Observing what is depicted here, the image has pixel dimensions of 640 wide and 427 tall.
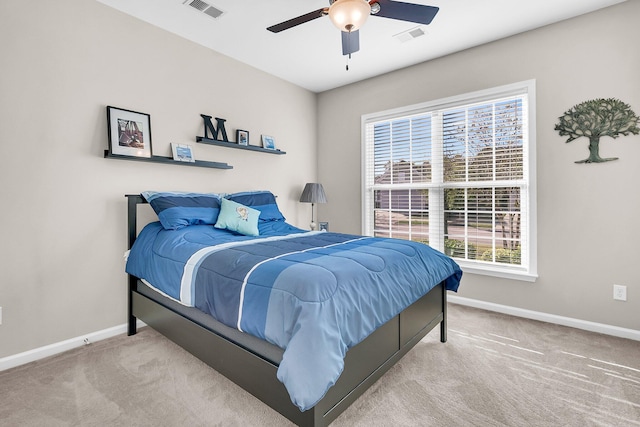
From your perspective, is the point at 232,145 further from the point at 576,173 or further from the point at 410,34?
the point at 576,173

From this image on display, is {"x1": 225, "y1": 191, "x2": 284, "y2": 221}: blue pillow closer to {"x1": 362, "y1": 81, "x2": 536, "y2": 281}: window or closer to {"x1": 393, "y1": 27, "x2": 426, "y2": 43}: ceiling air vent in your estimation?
{"x1": 362, "y1": 81, "x2": 536, "y2": 281}: window

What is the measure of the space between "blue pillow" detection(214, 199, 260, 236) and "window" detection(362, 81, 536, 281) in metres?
1.81

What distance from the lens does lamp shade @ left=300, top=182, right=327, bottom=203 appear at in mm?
4062

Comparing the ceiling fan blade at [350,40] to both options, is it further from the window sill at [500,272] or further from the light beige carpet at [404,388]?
the window sill at [500,272]

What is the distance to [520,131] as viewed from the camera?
3023mm

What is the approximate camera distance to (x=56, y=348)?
2322mm

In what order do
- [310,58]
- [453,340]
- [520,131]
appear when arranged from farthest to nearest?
[310,58]
[520,131]
[453,340]

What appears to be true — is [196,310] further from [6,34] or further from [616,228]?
[616,228]

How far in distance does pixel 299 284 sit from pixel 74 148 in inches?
89.1

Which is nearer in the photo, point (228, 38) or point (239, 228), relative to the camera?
point (239, 228)

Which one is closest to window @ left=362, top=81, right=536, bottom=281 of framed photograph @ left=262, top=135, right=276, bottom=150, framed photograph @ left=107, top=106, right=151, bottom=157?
framed photograph @ left=262, top=135, right=276, bottom=150

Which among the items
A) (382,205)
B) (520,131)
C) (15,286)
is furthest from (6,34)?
(520,131)

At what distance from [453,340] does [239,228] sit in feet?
6.50

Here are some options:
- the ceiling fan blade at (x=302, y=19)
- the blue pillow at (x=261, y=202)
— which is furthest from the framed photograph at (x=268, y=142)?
the ceiling fan blade at (x=302, y=19)
